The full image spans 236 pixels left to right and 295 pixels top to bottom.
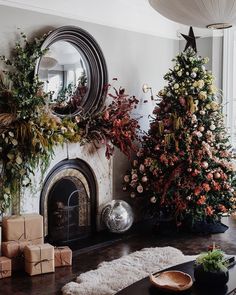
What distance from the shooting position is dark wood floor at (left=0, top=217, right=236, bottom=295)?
3.87 m

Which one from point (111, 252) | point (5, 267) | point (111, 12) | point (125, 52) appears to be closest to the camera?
point (5, 267)

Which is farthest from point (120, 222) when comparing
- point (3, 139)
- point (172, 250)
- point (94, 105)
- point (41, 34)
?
point (41, 34)

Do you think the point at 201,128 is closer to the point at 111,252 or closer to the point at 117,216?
the point at 117,216

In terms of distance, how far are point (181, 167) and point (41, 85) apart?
1800mm

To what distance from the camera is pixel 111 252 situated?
15.7 ft

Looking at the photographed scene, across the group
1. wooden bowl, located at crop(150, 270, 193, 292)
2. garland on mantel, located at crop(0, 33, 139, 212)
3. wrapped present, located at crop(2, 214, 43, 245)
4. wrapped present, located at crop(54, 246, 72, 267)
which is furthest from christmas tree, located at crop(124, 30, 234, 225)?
wooden bowl, located at crop(150, 270, 193, 292)

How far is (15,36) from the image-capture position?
4.49 meters

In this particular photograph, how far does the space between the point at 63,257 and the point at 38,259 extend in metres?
0.32

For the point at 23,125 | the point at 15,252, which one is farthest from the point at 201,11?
the point at 15,252

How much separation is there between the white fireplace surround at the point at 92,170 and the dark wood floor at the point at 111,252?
1.63ft

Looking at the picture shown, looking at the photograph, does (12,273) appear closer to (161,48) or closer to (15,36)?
(15,36)

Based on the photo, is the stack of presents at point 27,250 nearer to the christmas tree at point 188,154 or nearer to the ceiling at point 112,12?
the christmas tree at point 188,154

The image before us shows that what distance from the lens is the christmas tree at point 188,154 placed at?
5.18 meters

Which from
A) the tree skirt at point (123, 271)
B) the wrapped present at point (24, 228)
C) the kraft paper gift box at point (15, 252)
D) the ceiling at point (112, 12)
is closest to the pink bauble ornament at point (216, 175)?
the tree skirt at point (123, 271)
